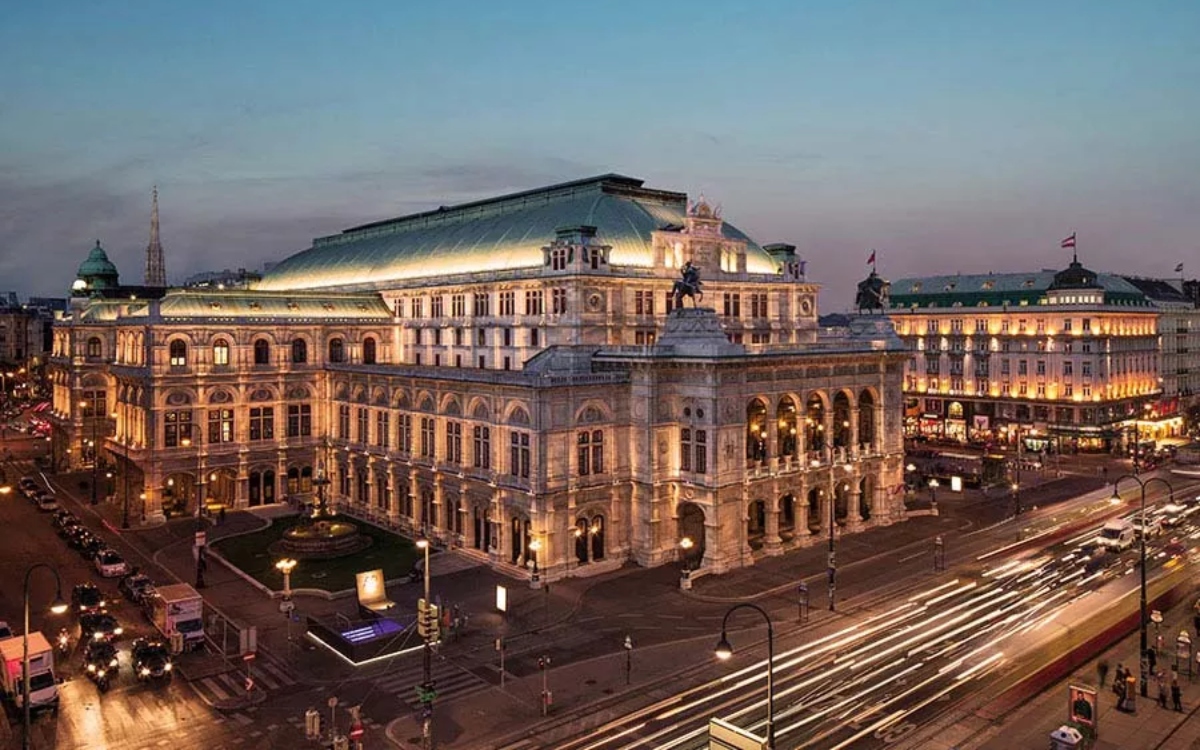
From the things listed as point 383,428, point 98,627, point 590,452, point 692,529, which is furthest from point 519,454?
point 98,627

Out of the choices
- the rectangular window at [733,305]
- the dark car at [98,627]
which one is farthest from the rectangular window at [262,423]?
the rectangular window at [733,305]

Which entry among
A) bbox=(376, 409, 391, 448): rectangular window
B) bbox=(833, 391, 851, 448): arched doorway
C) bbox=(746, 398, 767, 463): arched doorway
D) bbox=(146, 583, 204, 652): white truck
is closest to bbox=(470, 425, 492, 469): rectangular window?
bbox=(376, 409, 391, 448): rectangular window

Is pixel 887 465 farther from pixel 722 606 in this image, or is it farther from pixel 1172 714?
pixel 1172 714

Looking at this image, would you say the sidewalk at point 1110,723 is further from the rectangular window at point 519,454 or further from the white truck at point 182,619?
the white truck at point 182,619

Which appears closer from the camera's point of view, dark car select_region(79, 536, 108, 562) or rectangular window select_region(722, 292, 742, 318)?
dark car select_region(79, 536, 108, 562)

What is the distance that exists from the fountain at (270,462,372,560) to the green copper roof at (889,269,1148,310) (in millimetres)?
103295

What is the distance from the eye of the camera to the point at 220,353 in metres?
87.7

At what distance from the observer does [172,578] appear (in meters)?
65.3

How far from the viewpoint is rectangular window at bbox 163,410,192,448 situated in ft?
277

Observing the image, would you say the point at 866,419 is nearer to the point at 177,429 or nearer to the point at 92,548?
the point at 177,429

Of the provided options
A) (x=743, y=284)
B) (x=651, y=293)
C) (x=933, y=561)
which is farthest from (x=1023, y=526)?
(x=651, y=293)

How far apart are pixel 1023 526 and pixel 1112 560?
1248cm

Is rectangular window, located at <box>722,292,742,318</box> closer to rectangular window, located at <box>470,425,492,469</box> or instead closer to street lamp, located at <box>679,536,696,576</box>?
street lamp, located at <box>679,536,696,576</box>

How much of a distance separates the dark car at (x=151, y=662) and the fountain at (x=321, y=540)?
2187 centimetres
